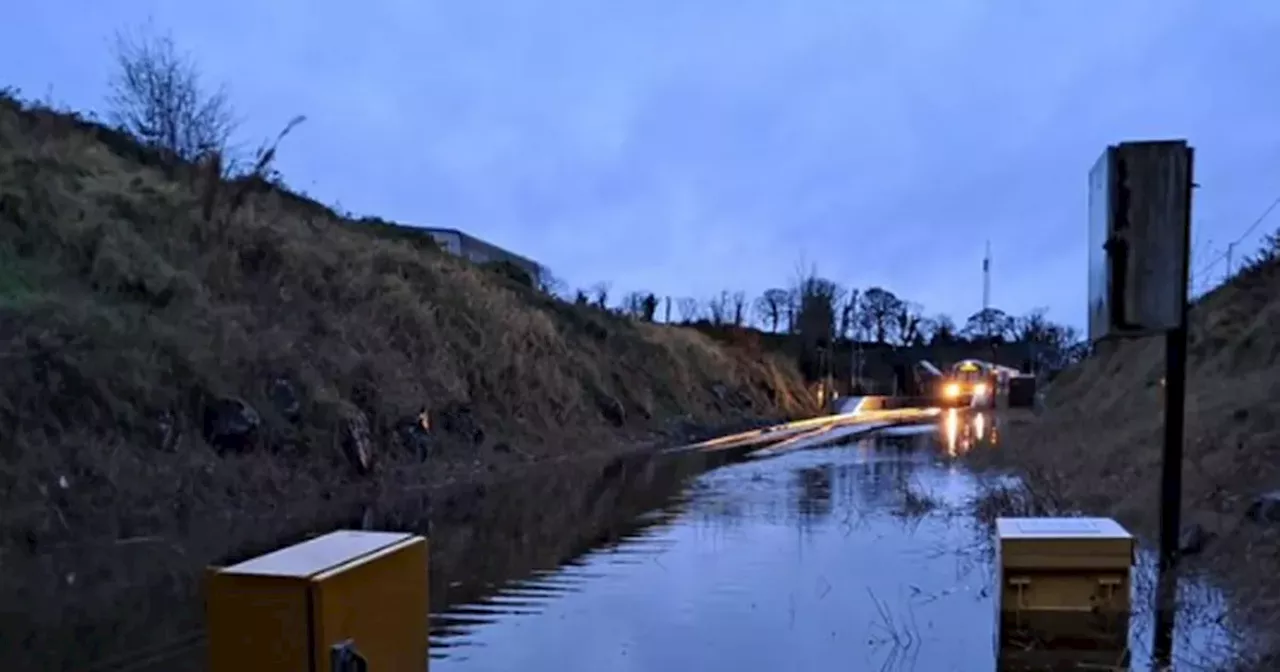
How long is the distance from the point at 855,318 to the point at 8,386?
8560 centimetres

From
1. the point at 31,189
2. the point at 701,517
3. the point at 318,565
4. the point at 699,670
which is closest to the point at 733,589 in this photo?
the point at 699,670

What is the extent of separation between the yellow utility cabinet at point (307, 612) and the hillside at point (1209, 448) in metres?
4.44

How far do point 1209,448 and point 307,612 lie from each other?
9.73 metres

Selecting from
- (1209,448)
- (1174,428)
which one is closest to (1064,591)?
(1174,428)

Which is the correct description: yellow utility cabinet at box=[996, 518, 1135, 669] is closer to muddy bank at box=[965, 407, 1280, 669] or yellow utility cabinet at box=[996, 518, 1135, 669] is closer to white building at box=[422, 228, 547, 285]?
muddy bank at box=[965, 407, 1280, 669]

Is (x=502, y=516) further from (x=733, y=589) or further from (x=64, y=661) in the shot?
(x=64, y=661)

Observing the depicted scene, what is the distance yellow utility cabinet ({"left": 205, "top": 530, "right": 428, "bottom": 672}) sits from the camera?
10.9 feet

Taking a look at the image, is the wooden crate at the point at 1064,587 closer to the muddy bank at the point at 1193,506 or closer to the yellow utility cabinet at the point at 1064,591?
the yellow utility cabinet at the point at 1064,591

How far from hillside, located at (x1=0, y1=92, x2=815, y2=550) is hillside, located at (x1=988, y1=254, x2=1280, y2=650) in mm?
9343

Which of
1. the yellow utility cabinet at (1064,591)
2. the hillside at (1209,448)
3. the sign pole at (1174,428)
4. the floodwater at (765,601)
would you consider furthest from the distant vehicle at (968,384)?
the yellow utility cabinet at (1064,591)

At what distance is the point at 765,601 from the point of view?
7.95 metres

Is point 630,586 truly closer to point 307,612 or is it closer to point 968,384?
point 307,612

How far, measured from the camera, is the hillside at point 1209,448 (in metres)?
7.42

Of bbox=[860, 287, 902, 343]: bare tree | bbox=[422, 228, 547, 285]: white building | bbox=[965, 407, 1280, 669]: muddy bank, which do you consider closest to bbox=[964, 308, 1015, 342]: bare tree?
bbox=[860, 287, 902, 343]: bare tree
